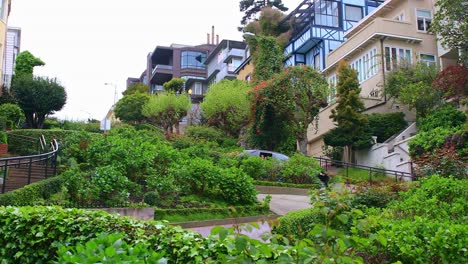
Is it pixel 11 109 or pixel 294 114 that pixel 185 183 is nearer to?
pixel 294 114

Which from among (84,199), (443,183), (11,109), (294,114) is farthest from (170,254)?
(11,109)

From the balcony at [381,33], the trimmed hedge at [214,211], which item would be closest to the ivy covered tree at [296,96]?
the balcony at [381,33]

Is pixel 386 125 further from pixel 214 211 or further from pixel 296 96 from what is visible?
pixel 214 211

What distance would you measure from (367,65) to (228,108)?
36.0 ft

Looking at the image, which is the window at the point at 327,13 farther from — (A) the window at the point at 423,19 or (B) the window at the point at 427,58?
(B) the window at the point at 427,58

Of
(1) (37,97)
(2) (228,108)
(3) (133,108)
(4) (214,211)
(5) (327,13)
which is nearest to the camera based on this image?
(4) (214,211)

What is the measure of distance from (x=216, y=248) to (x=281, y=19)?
44.0m

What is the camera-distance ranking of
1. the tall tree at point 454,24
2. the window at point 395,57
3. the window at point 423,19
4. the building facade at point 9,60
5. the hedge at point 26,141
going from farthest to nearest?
1. the building facade at point 9,60
2. the window at point 423,19
3. the window at point 395,57
4. the hedge at point 26,141
5. the tall tree at point 454,24

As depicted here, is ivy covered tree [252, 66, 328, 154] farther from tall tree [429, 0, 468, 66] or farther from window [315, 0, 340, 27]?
window [315, 0, 340, 27]

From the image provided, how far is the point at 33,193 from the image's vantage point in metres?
13.3

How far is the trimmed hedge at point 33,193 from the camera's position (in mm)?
12165

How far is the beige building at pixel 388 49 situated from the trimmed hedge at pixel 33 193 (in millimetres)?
20232

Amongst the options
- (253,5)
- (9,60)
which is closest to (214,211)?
(9,60)

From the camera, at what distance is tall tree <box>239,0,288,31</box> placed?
54.7 metres
